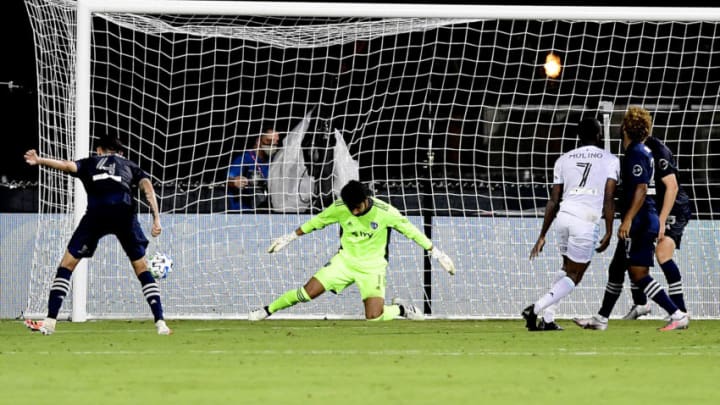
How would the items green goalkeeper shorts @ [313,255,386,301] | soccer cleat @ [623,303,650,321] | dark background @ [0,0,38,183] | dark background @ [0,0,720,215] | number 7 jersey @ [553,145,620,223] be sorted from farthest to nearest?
1. dark background @ [0,0,38,183]
2. dark background @ [0,0,720,215]
3. soccer cleat @ [623,303,650,321]
4. green goalkeeper shorts @ [313,255,386,301]
5. number 7 jersey @ [553,145,620,223]

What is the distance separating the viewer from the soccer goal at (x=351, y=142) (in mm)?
15305

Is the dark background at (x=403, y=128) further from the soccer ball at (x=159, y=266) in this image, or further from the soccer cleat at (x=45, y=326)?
the soccer cleat at (x=45, y=326)

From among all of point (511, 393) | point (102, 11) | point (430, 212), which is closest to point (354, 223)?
point (430, 212)

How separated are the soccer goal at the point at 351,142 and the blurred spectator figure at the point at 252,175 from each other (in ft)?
0.26

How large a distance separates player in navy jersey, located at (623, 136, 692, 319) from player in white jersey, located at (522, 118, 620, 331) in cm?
49

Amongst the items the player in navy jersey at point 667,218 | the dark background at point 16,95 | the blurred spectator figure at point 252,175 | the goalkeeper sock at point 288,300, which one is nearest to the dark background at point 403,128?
the dark background at point 16,95

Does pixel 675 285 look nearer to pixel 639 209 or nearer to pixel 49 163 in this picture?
pixel 639 209

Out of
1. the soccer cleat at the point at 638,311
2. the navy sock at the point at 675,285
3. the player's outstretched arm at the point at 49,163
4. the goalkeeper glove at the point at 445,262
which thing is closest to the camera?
the player's outstretched arm at the point at 49,163

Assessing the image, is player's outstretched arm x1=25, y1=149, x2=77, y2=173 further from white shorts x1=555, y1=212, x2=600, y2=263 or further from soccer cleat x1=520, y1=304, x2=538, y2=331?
white shorts x1=555, y1=212, x2=600, y2=263

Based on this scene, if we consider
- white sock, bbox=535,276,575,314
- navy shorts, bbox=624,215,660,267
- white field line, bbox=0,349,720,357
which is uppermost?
navy shorts, bbox=624,215,660,267

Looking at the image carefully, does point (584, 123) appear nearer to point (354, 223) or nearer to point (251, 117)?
point (354, 223)

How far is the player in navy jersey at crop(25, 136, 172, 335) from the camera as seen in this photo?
12.4 metres

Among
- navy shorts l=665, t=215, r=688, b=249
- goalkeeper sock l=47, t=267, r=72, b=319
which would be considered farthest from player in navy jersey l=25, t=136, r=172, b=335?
navy shorts l=665, t=215, r=688, b=249

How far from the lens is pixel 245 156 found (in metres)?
16.8
